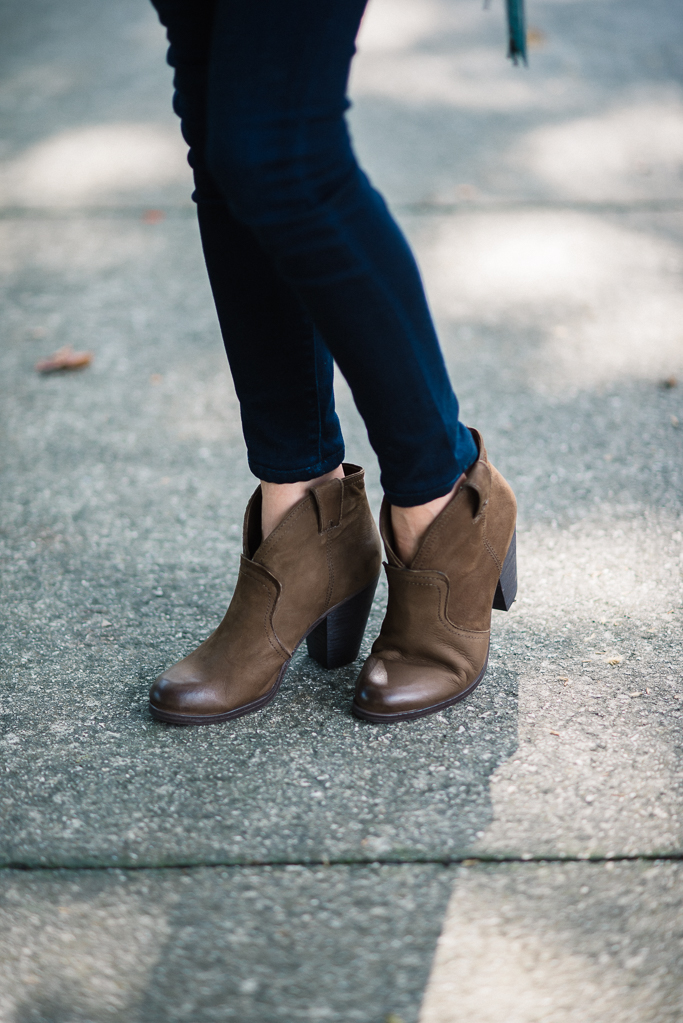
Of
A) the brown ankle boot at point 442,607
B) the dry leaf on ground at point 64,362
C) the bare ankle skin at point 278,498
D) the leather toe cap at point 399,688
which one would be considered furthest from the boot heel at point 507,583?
the dry leaf on ground at point 64,362

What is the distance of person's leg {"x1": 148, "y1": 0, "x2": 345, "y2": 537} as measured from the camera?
1133 mm

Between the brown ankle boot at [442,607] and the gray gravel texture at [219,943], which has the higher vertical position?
the brown ankle boot at [442,607]

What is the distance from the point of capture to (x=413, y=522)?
122 cm

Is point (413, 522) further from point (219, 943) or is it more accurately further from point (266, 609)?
point (219, 943)

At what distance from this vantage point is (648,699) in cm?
133

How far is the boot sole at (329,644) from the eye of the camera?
1.30 m

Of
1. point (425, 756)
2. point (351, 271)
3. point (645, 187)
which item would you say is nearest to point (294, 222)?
point (351, 271)

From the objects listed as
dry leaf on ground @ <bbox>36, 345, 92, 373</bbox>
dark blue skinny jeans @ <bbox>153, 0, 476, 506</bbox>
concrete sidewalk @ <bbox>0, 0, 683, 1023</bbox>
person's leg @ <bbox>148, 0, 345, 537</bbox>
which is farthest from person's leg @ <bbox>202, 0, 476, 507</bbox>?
dry leaf on ground @ <bbox>36, 345, 92, 373</bbox>

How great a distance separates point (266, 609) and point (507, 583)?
36cm

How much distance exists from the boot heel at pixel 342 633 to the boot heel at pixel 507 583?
0.18 metres

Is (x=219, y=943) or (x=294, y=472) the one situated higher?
(x=294, y=472)

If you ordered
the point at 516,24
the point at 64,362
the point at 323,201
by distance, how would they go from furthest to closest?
1. the point at 64,362
2. the point at 516,24
3. the point at 323,201

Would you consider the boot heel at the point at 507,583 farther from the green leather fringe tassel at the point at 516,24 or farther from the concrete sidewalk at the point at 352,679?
the green leather fringe tassel at the point at 516,24

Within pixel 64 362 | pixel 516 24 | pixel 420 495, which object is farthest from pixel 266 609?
pixel 64 362
